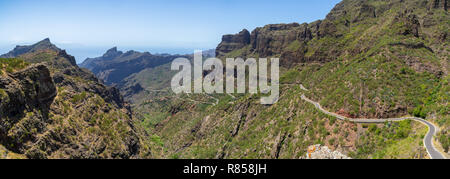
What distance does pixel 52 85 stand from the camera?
69562mm

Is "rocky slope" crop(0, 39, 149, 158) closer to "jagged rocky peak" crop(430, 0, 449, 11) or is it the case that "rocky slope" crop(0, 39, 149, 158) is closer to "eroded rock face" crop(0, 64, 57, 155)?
"eroded rock face" crop(0, 64, 57, 155)

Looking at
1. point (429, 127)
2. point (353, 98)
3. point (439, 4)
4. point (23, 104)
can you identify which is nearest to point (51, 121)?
point (23, 104)

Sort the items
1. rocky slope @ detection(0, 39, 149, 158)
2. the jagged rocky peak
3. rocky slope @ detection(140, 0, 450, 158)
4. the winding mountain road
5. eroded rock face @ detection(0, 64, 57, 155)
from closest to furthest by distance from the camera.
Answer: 1. the winding mountain road
2. rocky slope @ detection(140, 0, 450, 158)
3. eroded rock face @ detection(0, 64, 57, 155)
4. rocky slope @ detection(0, 39, 149, 158)
5. the jagged rocky peak

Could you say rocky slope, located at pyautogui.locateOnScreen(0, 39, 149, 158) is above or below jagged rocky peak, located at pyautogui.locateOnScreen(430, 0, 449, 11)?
below

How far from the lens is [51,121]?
202 ft

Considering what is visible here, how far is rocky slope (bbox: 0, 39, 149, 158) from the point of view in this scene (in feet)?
164

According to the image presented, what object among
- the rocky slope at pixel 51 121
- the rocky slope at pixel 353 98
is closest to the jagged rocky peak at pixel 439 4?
the rocky slope at pixel 353 98

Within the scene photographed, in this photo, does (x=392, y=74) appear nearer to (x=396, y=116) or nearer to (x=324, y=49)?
(x=396, y=116)

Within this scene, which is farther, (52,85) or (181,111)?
(181,111)

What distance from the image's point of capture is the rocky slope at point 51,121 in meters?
50.0

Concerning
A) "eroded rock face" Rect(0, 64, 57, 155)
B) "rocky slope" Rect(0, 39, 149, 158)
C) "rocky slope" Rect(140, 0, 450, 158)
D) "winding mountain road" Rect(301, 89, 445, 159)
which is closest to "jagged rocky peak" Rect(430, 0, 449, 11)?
"rocky slope" Rect(140, 0, 450, 158)

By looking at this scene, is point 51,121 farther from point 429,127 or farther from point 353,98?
point 429,127
